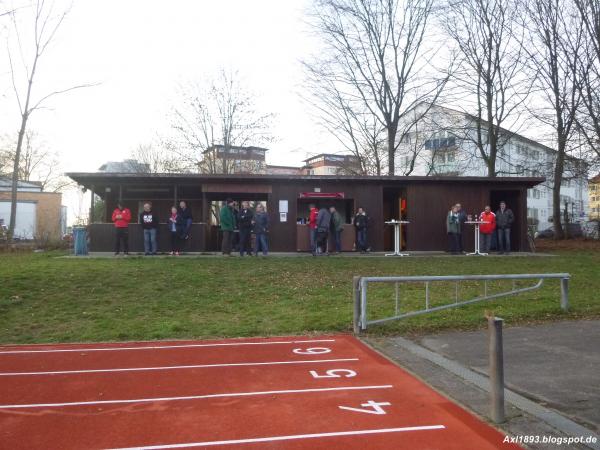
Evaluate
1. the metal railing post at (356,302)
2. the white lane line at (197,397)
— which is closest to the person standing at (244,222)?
the metal railing post at (356,302)

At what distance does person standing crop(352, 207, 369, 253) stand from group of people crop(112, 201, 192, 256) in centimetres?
627

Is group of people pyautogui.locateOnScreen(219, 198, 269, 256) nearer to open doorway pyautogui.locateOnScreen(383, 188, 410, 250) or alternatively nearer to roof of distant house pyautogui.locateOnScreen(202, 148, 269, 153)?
open doorway pyautogui.locateOnScreen(383, 188, 410, 250)

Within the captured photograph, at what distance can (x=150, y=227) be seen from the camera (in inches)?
721

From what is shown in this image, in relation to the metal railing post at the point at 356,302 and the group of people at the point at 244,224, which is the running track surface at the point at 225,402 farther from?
the group of people at the point at 244,224

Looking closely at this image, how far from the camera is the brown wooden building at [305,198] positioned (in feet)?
66.5

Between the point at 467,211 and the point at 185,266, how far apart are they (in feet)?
41.2

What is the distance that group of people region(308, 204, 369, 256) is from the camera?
18453 millimetres

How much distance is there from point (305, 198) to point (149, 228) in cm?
631

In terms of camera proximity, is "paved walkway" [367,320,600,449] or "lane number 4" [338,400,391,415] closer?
"paved walkway" [367,320,600,449]

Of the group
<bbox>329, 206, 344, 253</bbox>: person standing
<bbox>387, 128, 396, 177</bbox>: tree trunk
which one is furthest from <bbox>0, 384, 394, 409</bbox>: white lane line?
<bbox>387, 128, 396, 177</bbox>: tree trunk

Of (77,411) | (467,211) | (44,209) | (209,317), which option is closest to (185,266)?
(209,317)

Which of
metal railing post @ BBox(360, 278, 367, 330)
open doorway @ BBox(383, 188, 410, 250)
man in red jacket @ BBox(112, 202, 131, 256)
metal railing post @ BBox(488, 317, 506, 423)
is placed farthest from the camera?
open doorway @ BBox(383, 188, 410, 250)

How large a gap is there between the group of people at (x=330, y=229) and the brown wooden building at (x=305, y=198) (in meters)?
0.95

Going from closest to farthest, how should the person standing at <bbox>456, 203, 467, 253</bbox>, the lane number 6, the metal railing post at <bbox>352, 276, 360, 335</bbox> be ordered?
the lane number 6
the metal railing post at <bbox>352, 276, 360, 335</bbox>
the person standing at <bbox>456, 203, 467, 253</bbox>
